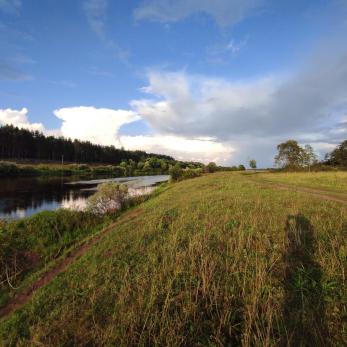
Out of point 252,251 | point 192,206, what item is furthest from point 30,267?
point 252,251

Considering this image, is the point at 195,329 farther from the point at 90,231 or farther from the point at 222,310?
the point at 90,231

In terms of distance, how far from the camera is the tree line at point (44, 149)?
296ft

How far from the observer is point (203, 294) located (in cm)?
472

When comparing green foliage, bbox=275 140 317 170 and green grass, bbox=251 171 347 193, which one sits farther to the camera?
green foliage, bbox=275 140 317 170

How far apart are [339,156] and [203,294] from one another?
6649 centimetres

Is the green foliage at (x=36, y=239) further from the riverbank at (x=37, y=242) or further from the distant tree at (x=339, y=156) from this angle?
the distant tree at (x=339, y=156)

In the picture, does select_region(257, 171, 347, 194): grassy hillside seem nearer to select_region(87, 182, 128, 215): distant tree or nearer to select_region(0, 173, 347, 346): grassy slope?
select_region(0, 173, 347, 346): grassy slope

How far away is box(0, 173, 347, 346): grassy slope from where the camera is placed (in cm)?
389

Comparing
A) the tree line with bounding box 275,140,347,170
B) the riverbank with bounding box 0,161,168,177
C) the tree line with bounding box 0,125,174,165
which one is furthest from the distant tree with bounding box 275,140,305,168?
the tree line with bounding box 0,125,174,165

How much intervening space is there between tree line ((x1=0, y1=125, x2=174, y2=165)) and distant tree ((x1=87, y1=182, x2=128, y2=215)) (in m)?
87.3

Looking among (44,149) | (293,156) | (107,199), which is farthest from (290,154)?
(44,149)

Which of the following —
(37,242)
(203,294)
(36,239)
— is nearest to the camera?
(203,294)

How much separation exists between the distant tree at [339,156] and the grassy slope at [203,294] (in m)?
58.4

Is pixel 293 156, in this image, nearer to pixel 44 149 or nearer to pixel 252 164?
pixel 252 164
